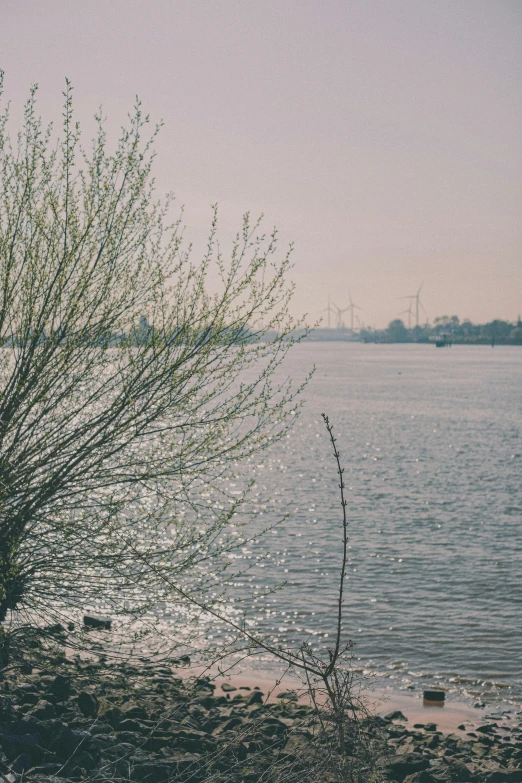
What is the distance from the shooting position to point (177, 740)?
392 inches

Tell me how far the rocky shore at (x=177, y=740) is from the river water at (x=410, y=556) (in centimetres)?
347

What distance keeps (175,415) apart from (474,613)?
39.4ft

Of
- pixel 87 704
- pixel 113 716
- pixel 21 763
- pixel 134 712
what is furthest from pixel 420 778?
pixel 21 763

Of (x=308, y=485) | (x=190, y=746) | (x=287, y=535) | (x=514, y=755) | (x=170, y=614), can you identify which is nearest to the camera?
(x=190, y=746)

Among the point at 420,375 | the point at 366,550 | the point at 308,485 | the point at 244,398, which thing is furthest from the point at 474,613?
the point at 420,375

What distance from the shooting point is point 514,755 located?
10812 mm

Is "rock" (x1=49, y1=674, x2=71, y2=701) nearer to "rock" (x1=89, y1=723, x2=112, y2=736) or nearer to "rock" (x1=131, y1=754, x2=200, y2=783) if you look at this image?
"rock" (x1=89, y1=723, x2=112, y2=736)

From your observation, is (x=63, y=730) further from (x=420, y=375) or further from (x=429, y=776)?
(x=420, y=375)

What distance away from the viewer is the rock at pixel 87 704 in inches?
413

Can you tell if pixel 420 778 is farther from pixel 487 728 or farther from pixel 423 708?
pixel 423 708

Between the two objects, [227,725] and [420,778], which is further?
[227,725]

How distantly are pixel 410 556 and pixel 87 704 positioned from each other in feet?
50.3

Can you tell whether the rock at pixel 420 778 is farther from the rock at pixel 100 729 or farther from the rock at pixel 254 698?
the rock at pixel 254 698

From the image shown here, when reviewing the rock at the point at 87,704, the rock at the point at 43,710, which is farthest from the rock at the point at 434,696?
the rock at the point at 43,710
